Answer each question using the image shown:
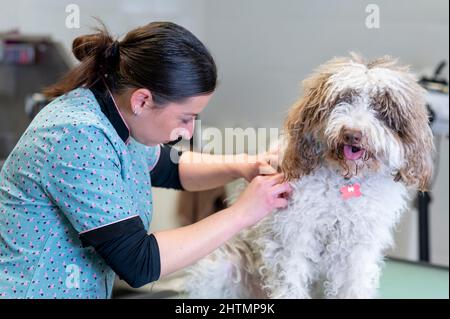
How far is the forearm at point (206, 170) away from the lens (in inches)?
63.4

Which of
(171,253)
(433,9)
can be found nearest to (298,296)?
(171,253)

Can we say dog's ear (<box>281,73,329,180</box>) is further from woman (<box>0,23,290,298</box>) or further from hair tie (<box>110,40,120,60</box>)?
hair tie (<box>110,40,120,60</box>)

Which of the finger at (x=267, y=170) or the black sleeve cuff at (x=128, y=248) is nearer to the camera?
the black sleeve cuff at (x=128, y=248)

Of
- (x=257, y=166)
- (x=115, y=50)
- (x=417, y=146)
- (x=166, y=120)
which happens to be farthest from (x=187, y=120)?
(x=417, y=146)

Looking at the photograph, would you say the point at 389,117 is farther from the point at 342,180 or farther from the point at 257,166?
the point at 257,166

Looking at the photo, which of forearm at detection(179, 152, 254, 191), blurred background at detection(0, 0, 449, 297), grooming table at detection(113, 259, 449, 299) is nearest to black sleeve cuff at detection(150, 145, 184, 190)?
forearm at detection(179, 152, 254, 191)

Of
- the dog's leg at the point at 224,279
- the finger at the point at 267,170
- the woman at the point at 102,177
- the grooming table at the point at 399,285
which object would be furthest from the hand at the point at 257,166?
the grooming table at the point at 399,285

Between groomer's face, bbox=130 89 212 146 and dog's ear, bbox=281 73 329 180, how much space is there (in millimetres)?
209

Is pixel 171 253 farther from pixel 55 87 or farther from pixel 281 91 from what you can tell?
pixel 281 91

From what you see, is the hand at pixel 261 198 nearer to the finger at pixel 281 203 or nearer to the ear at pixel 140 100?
the finger at pixel 281 203
